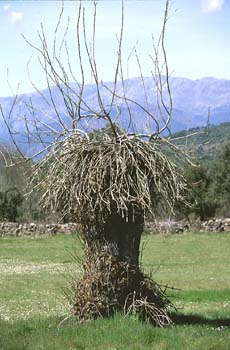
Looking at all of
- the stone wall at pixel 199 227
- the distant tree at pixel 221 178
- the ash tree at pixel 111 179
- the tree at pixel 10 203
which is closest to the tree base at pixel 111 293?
the ash tree at pixel 111 179

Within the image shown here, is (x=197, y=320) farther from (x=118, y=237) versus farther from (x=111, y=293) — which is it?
(x=118, y=237)

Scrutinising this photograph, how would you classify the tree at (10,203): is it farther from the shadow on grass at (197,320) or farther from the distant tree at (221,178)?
the shadow on grass at (197,320)

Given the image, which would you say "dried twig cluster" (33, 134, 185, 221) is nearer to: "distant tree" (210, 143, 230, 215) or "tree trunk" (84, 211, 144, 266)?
"tree trunk" (84, 211, 144, 266)

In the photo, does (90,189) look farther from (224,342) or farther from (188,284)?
(188,284)

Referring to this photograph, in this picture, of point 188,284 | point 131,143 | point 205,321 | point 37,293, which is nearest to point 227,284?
point 188,284

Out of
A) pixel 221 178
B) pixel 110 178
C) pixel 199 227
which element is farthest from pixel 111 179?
pixel 221 178

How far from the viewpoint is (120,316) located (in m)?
10.8

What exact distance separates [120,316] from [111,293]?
510mm

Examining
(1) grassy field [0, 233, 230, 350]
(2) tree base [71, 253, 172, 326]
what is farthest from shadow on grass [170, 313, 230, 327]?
(2) tree base [71, 253, 172, 326]

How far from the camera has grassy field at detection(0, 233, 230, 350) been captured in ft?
31.0

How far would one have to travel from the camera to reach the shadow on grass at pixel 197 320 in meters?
11.4

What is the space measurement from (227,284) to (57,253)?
50.1ft

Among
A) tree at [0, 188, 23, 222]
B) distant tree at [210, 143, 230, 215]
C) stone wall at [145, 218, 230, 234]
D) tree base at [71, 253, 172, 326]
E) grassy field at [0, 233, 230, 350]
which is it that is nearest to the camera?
grassy field at [0, 233, 230, 350]

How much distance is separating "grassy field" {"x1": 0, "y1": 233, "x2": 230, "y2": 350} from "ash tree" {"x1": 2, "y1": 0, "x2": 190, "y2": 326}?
568 mm
